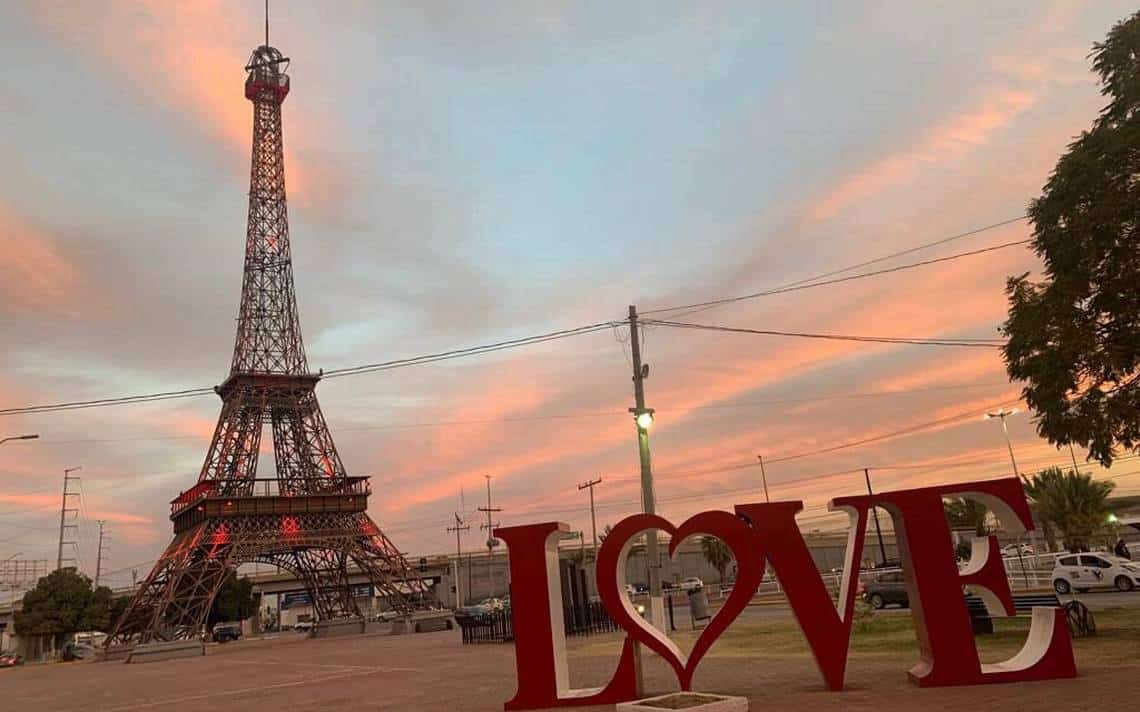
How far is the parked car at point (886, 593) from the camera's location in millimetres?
25969

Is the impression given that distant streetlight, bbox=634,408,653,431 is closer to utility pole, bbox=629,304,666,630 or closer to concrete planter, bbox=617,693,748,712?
utility pole, bbox=629,304,666,630

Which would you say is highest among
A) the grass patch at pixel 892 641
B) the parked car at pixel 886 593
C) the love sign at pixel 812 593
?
the love sign at pixel 812 593

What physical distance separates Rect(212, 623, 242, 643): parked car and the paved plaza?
3578cm

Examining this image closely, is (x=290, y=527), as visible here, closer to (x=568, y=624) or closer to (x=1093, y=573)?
(x=568, y=624)

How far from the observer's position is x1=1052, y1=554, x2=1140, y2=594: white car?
25.4 metres

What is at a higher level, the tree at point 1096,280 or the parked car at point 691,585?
the tree at point 1096,280

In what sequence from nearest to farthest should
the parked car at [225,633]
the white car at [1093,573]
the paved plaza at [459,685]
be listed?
the paved plaza at [459,685] < the white car at [1093,573] < the parked car at [225,633]

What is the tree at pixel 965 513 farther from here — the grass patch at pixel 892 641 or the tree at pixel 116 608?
the tree at pixel 116 608

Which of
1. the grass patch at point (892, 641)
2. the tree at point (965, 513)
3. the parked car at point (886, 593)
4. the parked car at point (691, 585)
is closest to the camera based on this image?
the grass patch at point (892, 641)

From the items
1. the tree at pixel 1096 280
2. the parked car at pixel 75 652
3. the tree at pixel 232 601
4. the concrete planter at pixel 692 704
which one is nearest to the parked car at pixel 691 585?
the tree at pixel 1096 280

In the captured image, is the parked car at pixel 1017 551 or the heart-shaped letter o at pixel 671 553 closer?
the heart-shaped letter o at pixel 671 553

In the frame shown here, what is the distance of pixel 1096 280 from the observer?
12.6 m

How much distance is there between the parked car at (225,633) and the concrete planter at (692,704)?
60.6 metres

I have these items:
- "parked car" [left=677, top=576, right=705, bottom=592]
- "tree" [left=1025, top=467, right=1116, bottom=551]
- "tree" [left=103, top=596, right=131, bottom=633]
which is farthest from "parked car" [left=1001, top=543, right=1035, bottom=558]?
"tree" [left=103, top=596, right=131, bottom=633]
